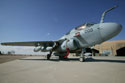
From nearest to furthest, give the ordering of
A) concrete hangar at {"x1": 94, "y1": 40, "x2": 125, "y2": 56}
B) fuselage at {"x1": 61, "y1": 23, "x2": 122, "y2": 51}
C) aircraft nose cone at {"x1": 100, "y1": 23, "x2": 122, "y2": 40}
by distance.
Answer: aircraft nose cone at {"x1": 100, "y1": 23, "x2": 122, "y2": 40} < fuselage at {"x1": 61, "y1": 23, "x2": 122, "y2": 51} < concrete hangar at {"x1": 94, "y1": 40, "x2": 125, "y2": 56}

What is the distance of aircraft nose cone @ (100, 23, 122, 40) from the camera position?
21.2ft

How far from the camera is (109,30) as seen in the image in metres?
6.66

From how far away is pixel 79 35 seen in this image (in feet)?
28.5

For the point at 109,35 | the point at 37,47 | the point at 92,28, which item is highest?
the point at 92,28

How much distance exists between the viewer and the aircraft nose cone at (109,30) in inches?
255

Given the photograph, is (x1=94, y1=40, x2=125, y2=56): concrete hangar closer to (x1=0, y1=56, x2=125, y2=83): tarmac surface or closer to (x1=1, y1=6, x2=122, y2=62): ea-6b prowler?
(x1=1, y1=6, x2=122, y2=62): ea-6b prowler

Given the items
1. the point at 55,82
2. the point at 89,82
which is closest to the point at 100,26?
the point at 89,82

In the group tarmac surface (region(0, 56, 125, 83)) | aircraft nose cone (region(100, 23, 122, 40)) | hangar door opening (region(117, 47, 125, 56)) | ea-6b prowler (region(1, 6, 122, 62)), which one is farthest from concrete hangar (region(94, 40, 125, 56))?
tarmac surface (region(0, 56, 125, 83))

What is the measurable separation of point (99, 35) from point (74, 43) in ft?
9.14

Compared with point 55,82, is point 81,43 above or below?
above

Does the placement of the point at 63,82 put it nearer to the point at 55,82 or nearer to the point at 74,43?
the point at 55,82

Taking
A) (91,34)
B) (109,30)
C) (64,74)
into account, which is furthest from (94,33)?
(64,74)

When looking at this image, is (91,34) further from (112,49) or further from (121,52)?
(112,49)

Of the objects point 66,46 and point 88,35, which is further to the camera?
point 66,46
